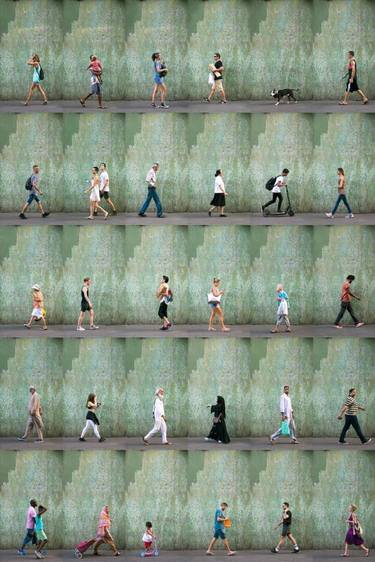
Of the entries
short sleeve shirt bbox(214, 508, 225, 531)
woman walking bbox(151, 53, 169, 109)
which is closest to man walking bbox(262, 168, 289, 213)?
woman walking bbox(151, 53, 169, 109)

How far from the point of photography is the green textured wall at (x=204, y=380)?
64.4 m

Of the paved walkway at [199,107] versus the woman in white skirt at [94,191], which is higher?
the paved walkway at [199,107]

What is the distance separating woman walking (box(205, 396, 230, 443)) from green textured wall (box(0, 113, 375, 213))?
6.33 meters

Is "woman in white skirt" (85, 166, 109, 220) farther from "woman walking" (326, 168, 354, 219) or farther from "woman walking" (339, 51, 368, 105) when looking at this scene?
"woman walking" (339, 51, 368, 105)

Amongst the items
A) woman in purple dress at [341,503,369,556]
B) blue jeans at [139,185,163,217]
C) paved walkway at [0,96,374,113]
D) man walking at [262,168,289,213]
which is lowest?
woman in purple dress at [341,503,369,556]

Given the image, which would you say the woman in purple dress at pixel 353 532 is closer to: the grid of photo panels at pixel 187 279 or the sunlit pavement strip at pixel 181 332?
the grid of photo panels at pixel 187 279

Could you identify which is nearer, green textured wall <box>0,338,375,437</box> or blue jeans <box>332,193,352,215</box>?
green textured wall <box>0,338,375,437</box>

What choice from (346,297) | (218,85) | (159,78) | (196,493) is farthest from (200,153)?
(196,493)

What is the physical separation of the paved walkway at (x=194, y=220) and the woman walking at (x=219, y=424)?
5.37 meters

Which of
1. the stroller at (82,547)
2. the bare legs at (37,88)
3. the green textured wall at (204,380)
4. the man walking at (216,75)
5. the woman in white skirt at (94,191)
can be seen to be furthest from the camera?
the bare legs at (37,88)

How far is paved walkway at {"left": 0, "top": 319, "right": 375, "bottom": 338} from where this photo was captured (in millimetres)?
64188

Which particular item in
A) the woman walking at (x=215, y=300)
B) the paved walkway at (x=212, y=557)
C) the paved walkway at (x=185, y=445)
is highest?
the woman walking at (x=215, y=300)

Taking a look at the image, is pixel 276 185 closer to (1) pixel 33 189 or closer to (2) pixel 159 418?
(1) pixel 33 189

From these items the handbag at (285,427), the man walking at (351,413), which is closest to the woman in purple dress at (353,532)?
the man walking at (351,413)
